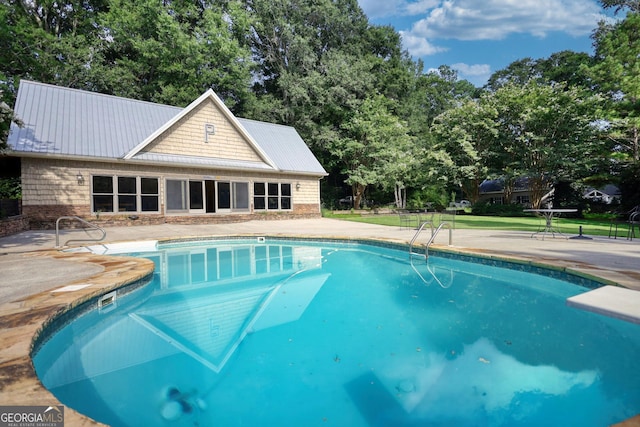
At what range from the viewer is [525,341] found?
3.74 meters

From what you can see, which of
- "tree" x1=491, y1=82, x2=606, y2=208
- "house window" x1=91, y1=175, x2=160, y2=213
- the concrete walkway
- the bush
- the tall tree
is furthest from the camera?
the tall tree

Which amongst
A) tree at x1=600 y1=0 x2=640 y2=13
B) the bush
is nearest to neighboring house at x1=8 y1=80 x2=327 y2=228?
the bush

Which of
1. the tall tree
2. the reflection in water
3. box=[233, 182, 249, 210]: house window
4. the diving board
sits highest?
the tall tree

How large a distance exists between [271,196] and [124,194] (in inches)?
277

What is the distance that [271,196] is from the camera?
59.3 feet

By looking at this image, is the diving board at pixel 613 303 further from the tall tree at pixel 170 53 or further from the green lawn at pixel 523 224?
the tall tree at pixel 170 53

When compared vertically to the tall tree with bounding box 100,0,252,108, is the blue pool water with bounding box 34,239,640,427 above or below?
below

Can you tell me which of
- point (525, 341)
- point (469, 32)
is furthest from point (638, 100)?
point (525, 341)

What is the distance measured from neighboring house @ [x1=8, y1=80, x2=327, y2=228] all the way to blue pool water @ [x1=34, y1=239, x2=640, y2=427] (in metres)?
9.43

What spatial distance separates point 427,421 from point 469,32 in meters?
38.9

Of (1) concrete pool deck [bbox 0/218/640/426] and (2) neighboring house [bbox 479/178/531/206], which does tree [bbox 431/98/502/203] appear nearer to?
(2) neighboring house [bbox 479/178/531/206]

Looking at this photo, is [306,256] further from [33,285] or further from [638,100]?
[638,100]

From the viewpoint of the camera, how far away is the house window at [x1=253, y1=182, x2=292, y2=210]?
17531mm

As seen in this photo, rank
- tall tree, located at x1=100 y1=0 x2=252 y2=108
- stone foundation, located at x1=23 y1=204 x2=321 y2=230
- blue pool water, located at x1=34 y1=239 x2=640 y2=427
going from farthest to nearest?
tall tree, located at x1=100 y1=0 x2=252 y2=108 < stone foundation, located at x1=23 y1=204 x2=321 y2=230 < blue pool water, located at x1=34 y1=239 x2=640 y2=427
